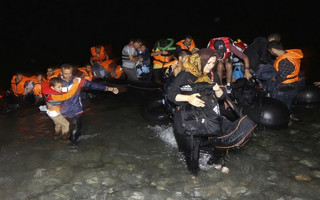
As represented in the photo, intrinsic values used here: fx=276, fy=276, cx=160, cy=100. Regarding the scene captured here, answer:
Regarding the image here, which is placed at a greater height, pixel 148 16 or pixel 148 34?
pixel 148 16

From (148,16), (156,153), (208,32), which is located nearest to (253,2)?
(208,32)

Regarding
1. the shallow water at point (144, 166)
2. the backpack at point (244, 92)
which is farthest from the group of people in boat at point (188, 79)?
the shallow water at point (144, 166)

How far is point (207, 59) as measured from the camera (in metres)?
3.47

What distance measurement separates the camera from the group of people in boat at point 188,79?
11.7 feet

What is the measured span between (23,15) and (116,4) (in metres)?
14.3

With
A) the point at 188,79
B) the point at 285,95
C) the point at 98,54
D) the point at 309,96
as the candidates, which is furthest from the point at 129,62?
the point at 188,79

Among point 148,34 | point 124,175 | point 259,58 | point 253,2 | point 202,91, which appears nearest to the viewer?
point 202,91

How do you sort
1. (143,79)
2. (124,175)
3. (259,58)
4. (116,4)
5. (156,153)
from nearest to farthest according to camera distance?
(124,175) < (156,153) < (259,58) < (143,79) < (116,4)

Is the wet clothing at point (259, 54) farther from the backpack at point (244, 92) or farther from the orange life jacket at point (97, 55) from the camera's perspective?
the orange life jacket at point (97, 55)

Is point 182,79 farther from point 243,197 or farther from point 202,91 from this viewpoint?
point 243,197

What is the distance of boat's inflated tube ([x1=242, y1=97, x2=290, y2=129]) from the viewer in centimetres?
556

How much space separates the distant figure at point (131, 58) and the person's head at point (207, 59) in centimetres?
499

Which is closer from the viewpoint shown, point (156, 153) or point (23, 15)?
point (156, 153)

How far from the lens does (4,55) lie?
2673cm
